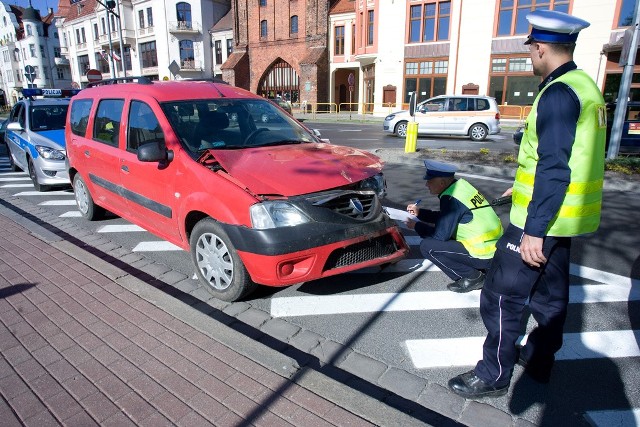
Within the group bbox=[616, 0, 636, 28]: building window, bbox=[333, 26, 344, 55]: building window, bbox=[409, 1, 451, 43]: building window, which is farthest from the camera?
bbox=[333, 26, 344, 55]: building window

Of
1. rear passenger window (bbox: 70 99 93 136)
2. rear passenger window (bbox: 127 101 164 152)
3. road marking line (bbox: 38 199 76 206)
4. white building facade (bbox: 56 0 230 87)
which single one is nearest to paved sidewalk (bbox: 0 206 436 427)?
rear passenger window (bbox: 127 101 164 152)

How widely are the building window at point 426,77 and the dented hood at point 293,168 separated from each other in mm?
26547

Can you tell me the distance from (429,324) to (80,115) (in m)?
5.28

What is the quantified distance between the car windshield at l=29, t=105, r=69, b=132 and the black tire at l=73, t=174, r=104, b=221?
3.37m

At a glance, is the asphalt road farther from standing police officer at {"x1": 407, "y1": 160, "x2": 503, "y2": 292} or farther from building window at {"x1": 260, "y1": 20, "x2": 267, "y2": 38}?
building window at {"x1": 260, "y1": 20, "x2": 267, "y2": 38}

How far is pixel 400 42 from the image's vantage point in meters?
30.6

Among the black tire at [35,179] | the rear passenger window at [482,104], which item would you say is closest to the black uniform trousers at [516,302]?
the black tire at [35,179]

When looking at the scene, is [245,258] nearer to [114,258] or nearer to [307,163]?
[307,163]

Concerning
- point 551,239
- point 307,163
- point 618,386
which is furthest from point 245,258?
point 618,386

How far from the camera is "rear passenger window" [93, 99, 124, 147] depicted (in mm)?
4988

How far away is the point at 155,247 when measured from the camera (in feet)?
17.4

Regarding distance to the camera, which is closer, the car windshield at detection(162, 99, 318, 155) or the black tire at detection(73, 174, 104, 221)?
the car windshield at detection(162, 99, 318, 155)

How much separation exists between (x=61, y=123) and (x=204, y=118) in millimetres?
6385

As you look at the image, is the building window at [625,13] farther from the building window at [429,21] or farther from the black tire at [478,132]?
the black tire at [478,132]
